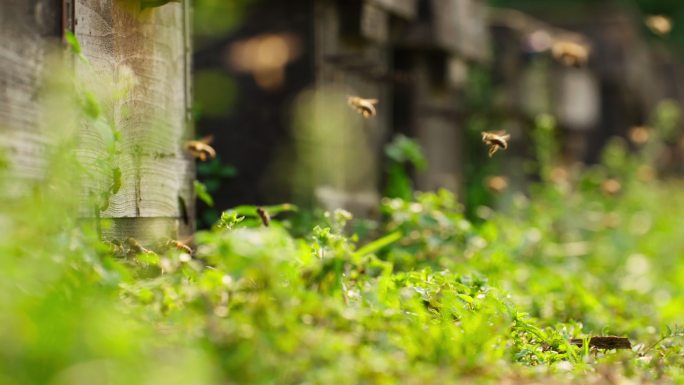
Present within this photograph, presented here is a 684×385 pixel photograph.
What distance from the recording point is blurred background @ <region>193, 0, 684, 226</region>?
201 inches

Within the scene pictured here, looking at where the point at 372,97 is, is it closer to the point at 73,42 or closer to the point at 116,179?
the point at 116,179

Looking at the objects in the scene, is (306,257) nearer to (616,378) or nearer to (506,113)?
(616,378)

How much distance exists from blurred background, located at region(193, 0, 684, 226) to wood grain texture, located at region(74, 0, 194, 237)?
1.08 meters

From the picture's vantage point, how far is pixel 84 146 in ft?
9.70

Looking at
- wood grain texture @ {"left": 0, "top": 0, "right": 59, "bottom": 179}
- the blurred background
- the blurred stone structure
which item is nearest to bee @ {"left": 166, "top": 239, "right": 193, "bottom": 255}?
wood grain texture @ {"left": 0, "top": 0, "right": 59, "bottom": 179}

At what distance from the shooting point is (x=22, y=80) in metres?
2.76

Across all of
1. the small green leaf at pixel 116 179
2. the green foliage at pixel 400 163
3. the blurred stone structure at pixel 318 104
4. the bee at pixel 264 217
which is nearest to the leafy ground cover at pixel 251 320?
the bee at pixel 264 217

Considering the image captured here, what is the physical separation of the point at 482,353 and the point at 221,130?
2.86 metres

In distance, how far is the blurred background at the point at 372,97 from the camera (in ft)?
16.7

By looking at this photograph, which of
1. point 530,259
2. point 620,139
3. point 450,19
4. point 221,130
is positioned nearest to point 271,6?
point 221,130

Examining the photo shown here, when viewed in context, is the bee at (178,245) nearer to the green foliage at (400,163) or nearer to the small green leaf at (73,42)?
the small green leaf at (73,42)

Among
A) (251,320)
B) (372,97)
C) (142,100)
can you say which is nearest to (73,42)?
(142,100)

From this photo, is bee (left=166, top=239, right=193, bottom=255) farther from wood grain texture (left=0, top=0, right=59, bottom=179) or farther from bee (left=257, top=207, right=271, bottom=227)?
wood grain texture (left=0, top=0, right=59, bottom=179)

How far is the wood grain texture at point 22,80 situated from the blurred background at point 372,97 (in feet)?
6.40
